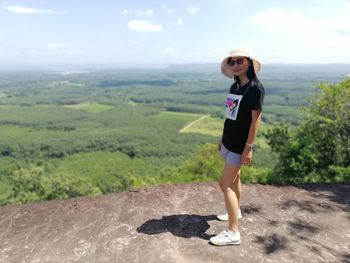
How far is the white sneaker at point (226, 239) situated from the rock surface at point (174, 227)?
7 centimetres

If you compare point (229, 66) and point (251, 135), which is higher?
point (229, 66)

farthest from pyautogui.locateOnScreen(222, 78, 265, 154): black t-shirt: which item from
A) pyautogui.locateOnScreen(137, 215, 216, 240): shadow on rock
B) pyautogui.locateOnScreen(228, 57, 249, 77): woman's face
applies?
pyautogui.locateOnScreen(137, 215, 216, 240): shadow on rock

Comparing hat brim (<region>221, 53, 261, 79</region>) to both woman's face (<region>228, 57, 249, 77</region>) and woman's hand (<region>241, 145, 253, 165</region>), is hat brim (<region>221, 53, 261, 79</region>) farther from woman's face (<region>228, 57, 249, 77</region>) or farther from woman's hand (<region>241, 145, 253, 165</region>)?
woman's hand (<region>241, 145, 253, 165</region>)

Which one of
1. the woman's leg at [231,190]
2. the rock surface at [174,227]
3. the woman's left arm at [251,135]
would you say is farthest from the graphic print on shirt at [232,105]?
the rock surface at [174,227]

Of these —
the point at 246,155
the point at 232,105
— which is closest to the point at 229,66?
the point at 232,105

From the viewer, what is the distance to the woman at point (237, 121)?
150 inches

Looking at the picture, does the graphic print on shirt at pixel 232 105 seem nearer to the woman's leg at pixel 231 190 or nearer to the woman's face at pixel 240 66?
the woman's face at pixel 240 66

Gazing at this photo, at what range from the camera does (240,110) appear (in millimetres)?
3869

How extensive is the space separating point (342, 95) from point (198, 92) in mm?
142506

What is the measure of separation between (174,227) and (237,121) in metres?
1.64

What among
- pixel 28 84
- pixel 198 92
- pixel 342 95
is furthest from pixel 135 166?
pixel 28 84

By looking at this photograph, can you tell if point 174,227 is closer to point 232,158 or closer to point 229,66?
point 232,158

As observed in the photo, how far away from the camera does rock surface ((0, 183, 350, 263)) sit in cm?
407

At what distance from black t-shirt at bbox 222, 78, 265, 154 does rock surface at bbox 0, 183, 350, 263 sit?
1190 millimetres
